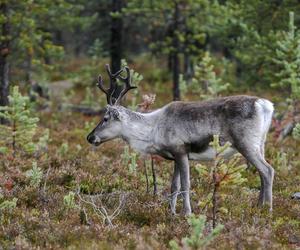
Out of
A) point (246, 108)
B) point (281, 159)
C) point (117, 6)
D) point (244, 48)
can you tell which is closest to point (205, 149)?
point (246, 108)

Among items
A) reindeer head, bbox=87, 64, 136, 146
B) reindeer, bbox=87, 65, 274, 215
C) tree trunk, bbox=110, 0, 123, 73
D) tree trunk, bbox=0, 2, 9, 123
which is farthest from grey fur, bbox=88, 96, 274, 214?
tree trunk, bbox=110, 0, 123, 73

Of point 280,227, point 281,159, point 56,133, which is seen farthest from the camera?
point 56,133

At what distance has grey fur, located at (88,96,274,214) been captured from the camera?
9.56m

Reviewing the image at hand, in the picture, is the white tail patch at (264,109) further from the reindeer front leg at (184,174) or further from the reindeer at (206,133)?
the reindeer front leg at (184,174)

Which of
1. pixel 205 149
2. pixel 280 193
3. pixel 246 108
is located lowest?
pixel 280 193

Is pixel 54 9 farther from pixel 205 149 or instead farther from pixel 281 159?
pixel 205 149

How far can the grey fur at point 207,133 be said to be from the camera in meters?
9.56

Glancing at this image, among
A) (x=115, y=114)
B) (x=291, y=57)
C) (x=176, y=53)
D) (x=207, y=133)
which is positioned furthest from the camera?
(x=176, y=53)

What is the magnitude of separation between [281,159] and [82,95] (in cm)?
1907

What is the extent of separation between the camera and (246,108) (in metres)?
9.57

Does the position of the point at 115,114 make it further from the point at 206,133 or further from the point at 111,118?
the point at 206,133

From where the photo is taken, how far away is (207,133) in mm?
9641

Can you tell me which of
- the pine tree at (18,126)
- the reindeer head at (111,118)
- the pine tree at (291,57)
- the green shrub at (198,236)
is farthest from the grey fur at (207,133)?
the pine tree at (291,57)

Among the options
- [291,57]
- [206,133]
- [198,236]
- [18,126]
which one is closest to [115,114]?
[206,133]
